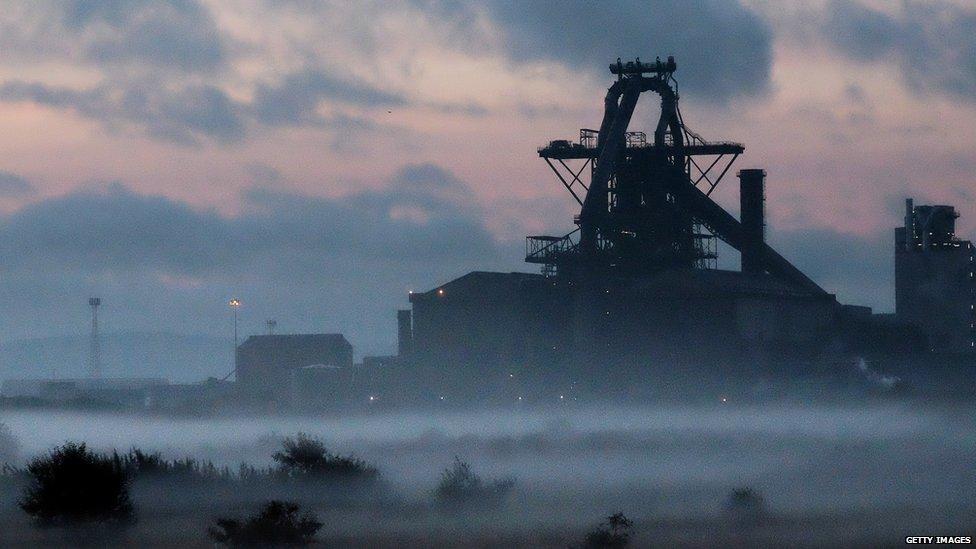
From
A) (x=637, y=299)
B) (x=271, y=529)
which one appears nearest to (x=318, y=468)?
(x=271, y=529)

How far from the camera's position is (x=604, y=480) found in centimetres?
6444

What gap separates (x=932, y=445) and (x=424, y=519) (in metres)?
41.7

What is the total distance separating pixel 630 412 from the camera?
119 m

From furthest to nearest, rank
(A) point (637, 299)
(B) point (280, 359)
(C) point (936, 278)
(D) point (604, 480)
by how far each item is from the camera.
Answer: (B) point (280, 359) → (C) point (936, 278) → (A) point (637, 299) → (D) point (604, 480)

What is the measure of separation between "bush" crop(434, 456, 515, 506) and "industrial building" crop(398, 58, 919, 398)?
6262cm

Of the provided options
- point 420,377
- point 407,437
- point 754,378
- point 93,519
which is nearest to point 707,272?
point 754,378

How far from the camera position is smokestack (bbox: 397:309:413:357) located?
463 feet

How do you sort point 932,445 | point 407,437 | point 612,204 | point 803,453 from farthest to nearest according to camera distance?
point 612,204
point 407,437
point 932,445
point 803,453

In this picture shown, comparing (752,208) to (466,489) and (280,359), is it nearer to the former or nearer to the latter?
(280,359)

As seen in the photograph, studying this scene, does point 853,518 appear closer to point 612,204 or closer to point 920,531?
point 920,531

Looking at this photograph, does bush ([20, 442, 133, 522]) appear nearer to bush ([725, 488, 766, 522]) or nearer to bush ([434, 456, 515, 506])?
bush ([434, 456, 515, 506])

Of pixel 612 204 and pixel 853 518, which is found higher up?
pixel 612 204

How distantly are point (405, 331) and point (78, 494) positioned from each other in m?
92.1

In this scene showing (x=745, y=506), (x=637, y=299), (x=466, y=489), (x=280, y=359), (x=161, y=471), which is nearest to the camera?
(x=745, y=506)
